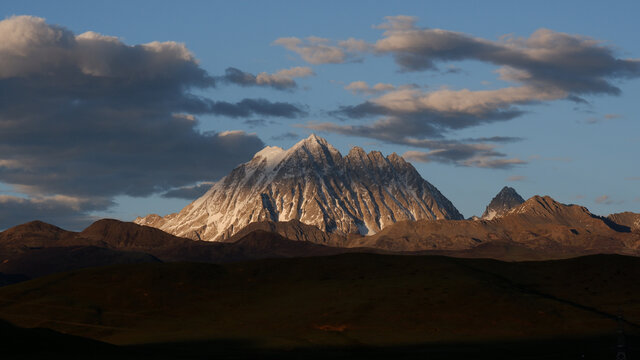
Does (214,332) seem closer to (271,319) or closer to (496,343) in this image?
(271,319)

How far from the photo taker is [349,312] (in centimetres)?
19788

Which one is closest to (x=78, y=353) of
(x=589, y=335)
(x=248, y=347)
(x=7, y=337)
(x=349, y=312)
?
(x=7, y=337)

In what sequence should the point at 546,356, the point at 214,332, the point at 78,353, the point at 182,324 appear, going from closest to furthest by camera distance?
the point at 78,353
the point at 546,356
the point at 214,332
the point at 182,324

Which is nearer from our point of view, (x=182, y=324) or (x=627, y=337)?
(x=627, y=337)

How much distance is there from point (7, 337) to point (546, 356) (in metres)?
85.0

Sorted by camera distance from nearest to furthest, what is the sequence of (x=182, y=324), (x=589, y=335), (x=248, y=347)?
1. (x=248, y=347)
2. (x=589, y=335)
3. (x=182, y=324)

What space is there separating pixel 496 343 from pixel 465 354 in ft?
63.3

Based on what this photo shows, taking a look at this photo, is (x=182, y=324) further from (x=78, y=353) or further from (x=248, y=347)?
(x=78, y=353)

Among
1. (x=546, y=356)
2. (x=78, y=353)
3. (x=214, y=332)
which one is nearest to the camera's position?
(x=78, y=353)

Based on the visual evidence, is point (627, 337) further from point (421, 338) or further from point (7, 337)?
point (7, 337)

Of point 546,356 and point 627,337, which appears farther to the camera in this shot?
point 627,337

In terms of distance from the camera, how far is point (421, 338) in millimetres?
169625

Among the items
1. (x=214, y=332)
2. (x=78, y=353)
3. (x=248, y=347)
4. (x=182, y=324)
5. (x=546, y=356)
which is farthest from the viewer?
(x=182, y=324)

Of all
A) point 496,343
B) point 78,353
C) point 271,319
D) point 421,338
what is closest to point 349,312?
point 271,319
